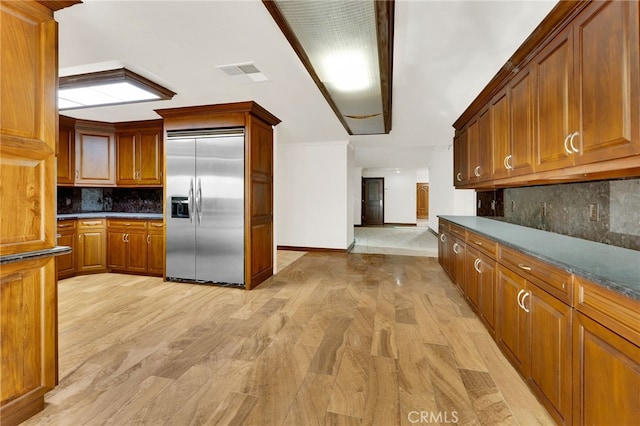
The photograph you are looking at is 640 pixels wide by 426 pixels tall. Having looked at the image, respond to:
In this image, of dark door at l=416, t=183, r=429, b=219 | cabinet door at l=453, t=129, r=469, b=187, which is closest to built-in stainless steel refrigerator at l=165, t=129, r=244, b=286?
cabinet door at l=453, t=129, r=469, b=187

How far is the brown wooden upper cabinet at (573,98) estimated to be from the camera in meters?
1.30

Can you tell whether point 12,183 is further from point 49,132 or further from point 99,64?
point 99,64

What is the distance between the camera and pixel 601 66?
1.45m

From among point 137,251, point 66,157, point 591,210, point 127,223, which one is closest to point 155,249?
point 137,251

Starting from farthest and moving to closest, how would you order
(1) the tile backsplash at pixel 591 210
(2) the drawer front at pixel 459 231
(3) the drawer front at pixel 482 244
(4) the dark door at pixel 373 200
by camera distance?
(4) the dark door at pixel 373 200 → (2) the drawer front at pixel 459 231 → (3) the drawer front at pixel 482 244 → (1) the tile backsplash at pixel 591 210

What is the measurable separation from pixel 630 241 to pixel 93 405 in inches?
129

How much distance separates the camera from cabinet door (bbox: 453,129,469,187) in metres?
4.10

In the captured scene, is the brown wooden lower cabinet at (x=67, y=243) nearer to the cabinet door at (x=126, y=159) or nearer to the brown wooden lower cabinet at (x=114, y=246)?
the brown wooden lower cabinet at (x=114, y=246)

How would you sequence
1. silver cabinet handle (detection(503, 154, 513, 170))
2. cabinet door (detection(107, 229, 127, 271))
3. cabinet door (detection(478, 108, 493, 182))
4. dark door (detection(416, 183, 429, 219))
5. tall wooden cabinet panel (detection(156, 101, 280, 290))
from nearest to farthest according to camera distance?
silver cabinet handle (detection(503, 154, 513, 170)) < cabinet door (detection(478, 108, 493, 182)) < tall wooden cabinet panel (detection(156, 101, 280, 290)) < cabinet door (detection(107, 229, 127, 271)) < dark door (detection(416, 183, 429, 219))

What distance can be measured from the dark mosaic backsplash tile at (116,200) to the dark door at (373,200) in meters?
9.48

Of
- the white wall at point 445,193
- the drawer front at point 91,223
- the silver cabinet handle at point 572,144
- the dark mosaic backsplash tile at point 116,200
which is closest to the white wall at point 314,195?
the white wall at point 445,193

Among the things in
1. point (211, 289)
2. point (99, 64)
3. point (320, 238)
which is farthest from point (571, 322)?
point (320, 238)

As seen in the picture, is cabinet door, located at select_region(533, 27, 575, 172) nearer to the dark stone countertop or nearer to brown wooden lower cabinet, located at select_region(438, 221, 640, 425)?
brown wooden lower cabinet, located at select_region(438, 221, 640, 425)

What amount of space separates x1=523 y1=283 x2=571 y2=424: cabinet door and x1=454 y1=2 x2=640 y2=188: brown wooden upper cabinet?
0.74 m
